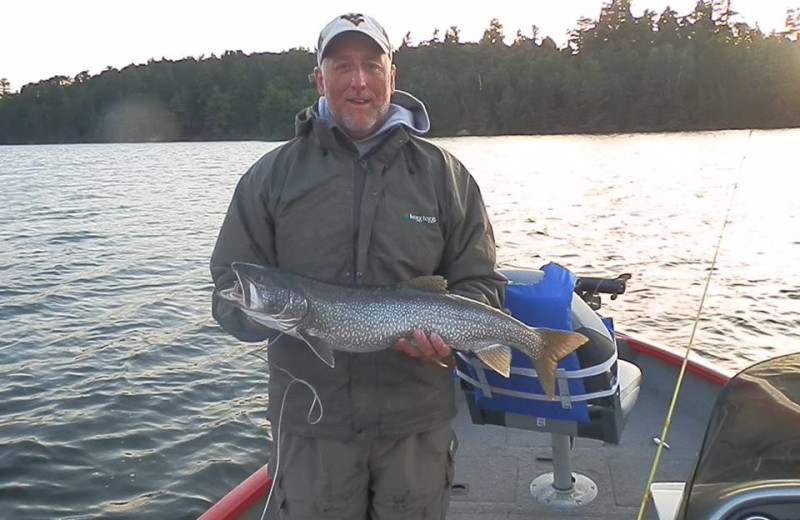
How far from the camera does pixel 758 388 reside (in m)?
2.39

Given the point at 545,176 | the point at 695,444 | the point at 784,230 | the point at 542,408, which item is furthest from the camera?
the point at 545,176

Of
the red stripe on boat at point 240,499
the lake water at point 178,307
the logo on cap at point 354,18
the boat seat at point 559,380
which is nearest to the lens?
the logo on cap at point 354,18

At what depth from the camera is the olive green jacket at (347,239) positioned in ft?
9.82

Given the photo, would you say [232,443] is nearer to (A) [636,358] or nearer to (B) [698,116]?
(A) [636,358]

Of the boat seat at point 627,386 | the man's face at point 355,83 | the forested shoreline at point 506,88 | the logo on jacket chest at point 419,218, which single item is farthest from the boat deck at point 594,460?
the forested shoreline at point 506,88

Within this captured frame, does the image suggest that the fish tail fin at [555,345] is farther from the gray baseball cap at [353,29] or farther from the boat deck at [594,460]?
the boat deck at [594,460]

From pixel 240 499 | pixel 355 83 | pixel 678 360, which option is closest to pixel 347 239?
pixel 355 83

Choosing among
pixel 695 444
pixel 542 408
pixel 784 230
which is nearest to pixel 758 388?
pixel 542 408

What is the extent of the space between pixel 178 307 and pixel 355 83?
Answer: 34.2ft

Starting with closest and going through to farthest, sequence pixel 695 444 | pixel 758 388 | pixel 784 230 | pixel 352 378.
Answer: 1. pixel 758 388
2. pixel 352 378
3. pixel 695 444
4. pixel 784 230

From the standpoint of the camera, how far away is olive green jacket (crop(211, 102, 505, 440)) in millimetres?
2992

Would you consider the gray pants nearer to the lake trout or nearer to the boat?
the lake trout

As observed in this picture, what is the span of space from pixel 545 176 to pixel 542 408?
32520 mm

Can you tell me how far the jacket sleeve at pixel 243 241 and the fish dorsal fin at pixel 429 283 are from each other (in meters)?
0.60
